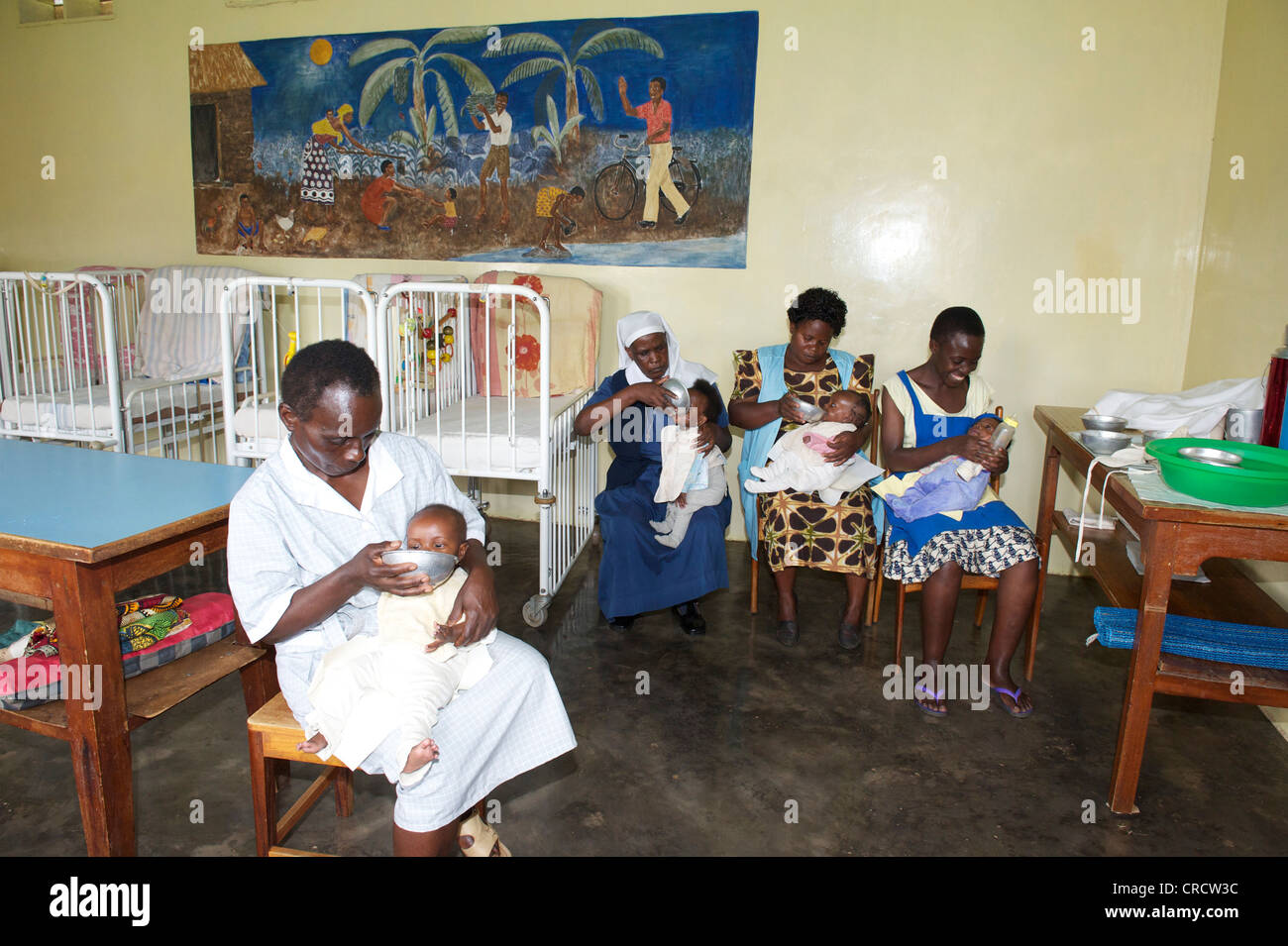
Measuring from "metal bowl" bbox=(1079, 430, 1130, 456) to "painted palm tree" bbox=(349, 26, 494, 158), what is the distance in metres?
3.66

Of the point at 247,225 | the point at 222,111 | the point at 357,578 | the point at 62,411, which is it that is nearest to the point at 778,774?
the point at 357,578

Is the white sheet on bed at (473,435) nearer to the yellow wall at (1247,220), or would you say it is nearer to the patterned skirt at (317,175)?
the patterned skirt at (317,175)

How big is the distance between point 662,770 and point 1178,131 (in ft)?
12.6

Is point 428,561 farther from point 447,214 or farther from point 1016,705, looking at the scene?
point 447,214

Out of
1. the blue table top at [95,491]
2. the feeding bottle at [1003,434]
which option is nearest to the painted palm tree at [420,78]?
the blue table top at [95,491]

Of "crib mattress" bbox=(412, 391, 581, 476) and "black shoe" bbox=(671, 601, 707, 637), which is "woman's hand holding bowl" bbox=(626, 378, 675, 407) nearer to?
"crib mattress" bbox=(412, 391, 581, 476)

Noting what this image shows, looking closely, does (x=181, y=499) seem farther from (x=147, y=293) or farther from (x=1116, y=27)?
(x=1116, y=27)

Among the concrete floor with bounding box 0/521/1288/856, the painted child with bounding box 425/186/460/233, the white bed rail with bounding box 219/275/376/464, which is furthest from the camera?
the painted child with bounding box 425/186/460/233

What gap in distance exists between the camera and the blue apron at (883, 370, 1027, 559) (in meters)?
3.13

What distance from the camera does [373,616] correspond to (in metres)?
2.01

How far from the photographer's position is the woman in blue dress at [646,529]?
3.49 meters

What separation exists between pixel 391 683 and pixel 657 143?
11.9 feet

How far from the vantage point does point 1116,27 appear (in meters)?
3.98

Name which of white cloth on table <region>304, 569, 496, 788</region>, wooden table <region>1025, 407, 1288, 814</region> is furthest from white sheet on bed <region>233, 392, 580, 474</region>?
wooden table <region>1025, 407, 1288, 814</region>
